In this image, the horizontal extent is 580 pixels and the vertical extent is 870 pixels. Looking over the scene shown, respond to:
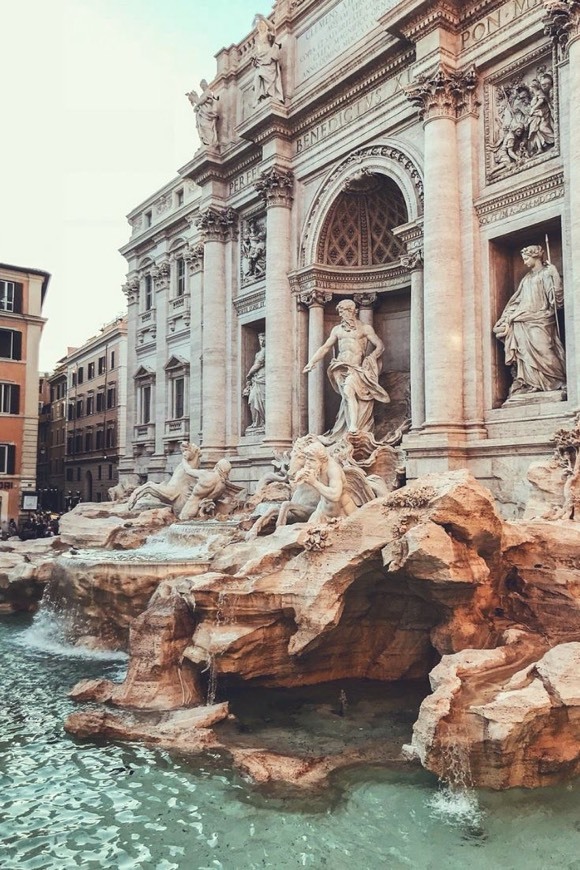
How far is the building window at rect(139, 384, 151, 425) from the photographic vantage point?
2686cm

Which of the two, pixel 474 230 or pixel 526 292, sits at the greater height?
pixel 474 230

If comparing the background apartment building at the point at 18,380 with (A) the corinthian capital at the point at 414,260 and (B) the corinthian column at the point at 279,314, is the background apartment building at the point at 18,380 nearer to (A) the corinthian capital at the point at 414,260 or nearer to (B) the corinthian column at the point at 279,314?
(B) the corinthian column at the point at 279,314

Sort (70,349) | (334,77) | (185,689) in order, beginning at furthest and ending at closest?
(70,349) → (334,77) → (185,689)

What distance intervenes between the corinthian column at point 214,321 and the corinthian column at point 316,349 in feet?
11.8

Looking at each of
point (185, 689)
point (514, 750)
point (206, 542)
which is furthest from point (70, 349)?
point (514, 750)

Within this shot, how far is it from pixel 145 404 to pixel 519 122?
17.4 meters

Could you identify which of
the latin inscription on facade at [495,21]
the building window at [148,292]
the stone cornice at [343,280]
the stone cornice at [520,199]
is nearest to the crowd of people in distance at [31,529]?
the building window at [148,292]

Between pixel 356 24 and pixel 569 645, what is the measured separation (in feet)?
Answer: 50.5

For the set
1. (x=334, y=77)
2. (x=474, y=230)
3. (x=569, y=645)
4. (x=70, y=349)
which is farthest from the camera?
(x=70, y=349)

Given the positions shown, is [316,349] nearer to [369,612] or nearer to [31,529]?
[369,612]

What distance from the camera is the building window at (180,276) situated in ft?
84.0

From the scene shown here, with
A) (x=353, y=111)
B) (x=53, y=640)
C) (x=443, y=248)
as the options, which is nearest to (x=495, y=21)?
(x=353, y=111)

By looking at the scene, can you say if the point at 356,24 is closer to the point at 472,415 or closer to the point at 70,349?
the point at 472,415

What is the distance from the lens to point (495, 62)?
13641mm
